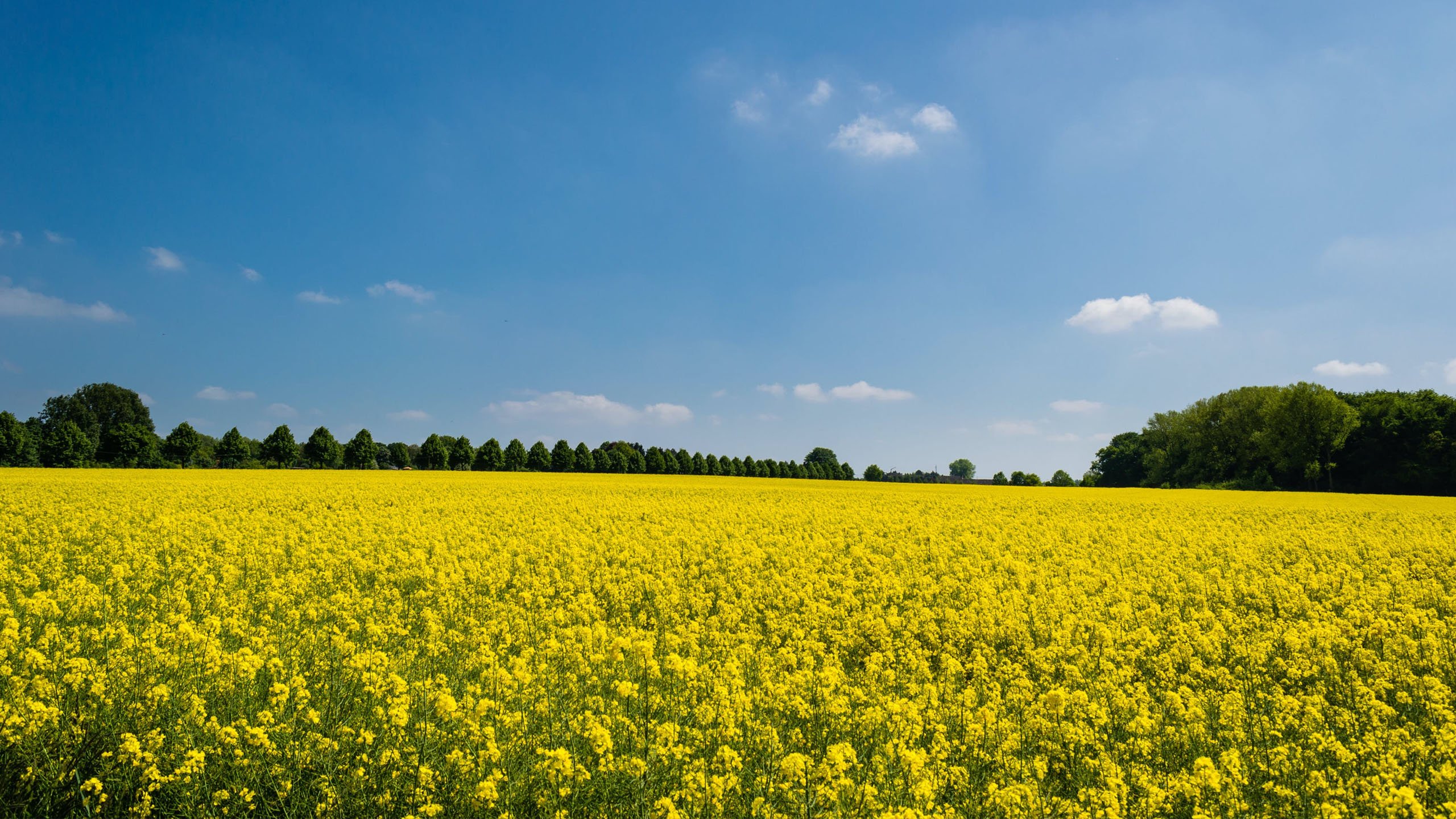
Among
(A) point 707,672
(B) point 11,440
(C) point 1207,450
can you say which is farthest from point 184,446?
(C) point 1207,450

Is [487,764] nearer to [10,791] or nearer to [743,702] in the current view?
[743,702]

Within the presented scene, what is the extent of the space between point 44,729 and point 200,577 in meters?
5.99

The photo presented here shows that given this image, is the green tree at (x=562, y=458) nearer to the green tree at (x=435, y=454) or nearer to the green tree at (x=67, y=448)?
the green tree at (x=435, y=454)

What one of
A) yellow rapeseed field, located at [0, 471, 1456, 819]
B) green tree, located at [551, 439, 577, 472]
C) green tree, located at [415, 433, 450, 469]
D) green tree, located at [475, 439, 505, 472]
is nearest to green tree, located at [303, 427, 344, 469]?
green tree, located at [415, 433, 450, 469]

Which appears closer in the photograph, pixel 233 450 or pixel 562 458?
pixel 233 450

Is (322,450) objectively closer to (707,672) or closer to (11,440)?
(11,440)

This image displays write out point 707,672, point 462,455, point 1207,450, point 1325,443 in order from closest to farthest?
point 707,672
point 1325,443
point 462,455
point 1207,450

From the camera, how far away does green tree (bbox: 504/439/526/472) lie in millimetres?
72000

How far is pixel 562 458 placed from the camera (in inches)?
2990

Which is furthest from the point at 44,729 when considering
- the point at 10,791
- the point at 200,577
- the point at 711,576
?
the point at 711,576

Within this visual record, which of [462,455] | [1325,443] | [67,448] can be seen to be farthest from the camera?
[462,455]

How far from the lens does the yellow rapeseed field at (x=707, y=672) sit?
4.69 metres

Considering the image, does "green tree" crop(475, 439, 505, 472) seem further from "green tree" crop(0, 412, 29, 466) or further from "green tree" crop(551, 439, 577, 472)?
"green tree" crop(0, 412, 29, 466)

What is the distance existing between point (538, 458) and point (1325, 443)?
78733 millimetres
